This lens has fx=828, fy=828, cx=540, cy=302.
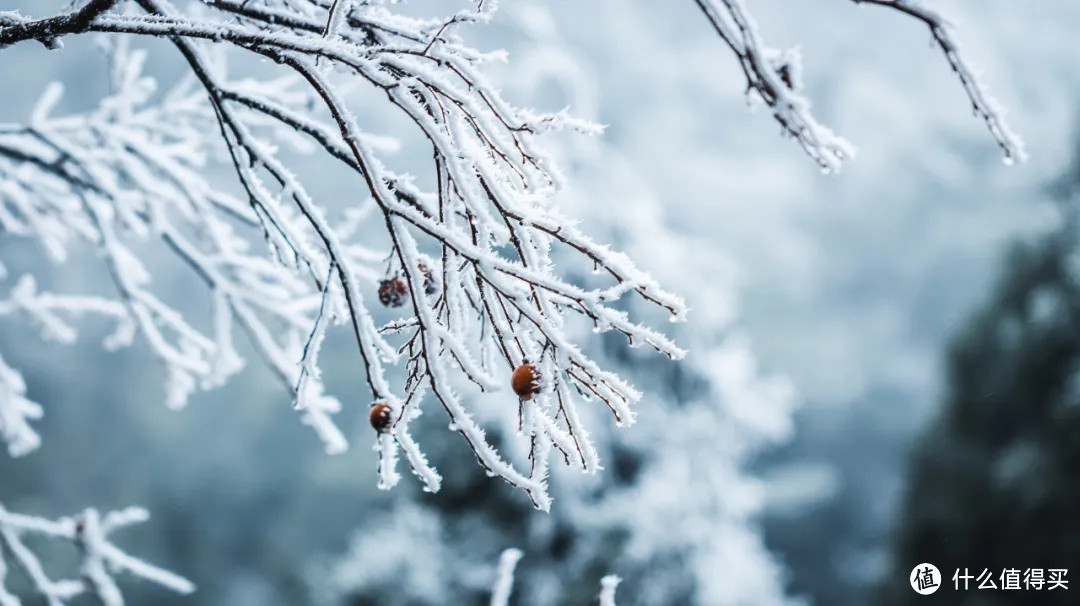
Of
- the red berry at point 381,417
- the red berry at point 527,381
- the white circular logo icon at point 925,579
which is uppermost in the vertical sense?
the white circular logo icon at point 925,579

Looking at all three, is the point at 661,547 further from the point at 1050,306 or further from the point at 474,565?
the point at 1050,306

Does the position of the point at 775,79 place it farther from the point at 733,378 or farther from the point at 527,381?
the point at 733,378

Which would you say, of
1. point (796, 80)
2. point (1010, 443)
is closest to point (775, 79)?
point (796, 80)

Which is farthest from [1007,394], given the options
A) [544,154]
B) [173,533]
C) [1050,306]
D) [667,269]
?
[173,533]

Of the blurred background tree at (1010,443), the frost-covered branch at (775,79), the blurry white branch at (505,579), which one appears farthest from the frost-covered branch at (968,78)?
the blurred background tree at (1010,443)

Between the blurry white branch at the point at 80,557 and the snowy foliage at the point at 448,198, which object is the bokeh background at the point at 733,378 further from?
the blurry white branch at the point at 80,557

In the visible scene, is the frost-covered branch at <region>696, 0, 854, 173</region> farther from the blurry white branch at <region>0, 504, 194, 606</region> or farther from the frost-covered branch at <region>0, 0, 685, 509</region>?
the blurry white branch at <region>0, 504, 194, 606</region>

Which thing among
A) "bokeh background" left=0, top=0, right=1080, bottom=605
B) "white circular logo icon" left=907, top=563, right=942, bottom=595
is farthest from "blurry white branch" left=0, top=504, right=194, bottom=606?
"white circular logo icon" left=907, top=563, right=942, bottom=595
